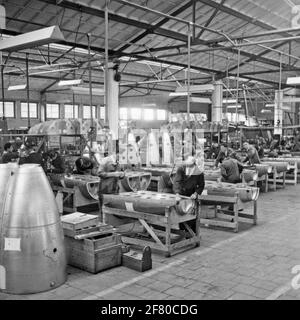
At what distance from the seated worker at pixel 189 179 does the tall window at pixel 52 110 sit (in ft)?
66.7

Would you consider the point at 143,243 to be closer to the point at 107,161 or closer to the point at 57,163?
the point at 107,161

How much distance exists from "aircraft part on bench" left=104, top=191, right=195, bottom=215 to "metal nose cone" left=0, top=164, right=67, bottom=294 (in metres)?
1.97

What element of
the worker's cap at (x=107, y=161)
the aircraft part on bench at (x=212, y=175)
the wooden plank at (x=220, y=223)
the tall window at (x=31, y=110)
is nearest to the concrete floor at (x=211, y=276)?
the wooden plank at (x=220, y=223)

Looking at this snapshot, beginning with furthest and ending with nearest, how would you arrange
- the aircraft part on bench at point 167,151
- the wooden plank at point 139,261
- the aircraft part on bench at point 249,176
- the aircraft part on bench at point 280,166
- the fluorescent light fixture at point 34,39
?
the aircraft part on bench at point 167,151 < the aircraft part on bench at point 280,166 < the aircraft part on bench at point 249,176 < the wooden plank at point 139,261 < the fluorescent light fixture at point 34,39

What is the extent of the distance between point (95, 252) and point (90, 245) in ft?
0.39

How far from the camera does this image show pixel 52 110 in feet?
85.9

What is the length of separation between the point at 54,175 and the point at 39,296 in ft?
18.6

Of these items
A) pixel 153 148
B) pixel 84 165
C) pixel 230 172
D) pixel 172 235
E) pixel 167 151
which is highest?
pixel 153 148

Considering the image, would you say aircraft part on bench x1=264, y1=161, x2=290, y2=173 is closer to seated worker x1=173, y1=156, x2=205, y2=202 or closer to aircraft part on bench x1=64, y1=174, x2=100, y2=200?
aircraft part on bench x1=64, y1=174, x2=100, y2=200

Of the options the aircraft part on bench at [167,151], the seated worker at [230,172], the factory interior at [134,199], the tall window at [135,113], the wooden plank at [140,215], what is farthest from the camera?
the tall window at [135,113]

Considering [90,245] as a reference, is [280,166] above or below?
above

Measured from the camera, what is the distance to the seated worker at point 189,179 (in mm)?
7219

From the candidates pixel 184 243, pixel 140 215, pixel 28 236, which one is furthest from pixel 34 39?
pixel 184 243

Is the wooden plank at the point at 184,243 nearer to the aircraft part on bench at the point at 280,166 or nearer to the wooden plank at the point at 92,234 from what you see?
the wooden plank at the point at 92,234
